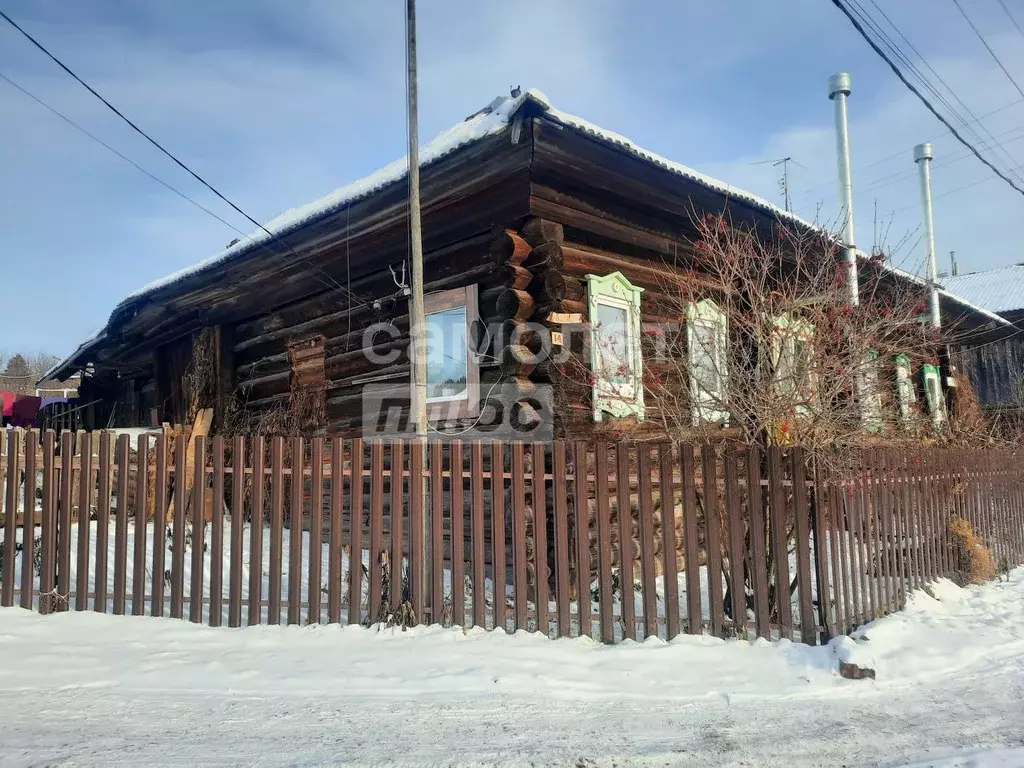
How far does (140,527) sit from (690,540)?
429cm

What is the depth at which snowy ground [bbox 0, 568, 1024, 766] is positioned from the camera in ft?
10.9

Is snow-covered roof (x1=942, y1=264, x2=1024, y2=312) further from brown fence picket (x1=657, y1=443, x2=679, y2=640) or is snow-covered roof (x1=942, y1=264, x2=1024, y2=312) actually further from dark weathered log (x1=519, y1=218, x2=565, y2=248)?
brown fence picket (x1=657, y1=443, x2=679, y2=640)

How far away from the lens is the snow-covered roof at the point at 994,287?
74.4 ft

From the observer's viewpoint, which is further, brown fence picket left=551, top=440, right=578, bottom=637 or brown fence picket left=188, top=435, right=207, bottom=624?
brown fence picket left=188, top=435, right=207, bottom=624

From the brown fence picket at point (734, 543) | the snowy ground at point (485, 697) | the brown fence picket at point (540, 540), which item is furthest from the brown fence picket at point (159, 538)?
the brown fence picket at point (734, 543)

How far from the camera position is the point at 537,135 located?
20.3 feet

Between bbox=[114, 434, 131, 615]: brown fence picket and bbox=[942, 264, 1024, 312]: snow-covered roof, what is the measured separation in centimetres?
2519

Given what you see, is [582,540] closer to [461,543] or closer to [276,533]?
[461,543]

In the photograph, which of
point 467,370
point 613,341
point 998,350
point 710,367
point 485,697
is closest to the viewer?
point 485,697

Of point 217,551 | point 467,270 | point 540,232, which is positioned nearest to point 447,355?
point 467,270

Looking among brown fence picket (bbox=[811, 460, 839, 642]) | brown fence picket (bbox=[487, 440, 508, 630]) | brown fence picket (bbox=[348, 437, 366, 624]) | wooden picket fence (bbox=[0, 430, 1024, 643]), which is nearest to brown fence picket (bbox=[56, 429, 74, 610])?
wooden picket fence (bbox=[0, 430, 1024, 643])

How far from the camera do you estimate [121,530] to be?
215 inches

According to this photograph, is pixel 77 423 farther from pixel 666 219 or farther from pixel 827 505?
pixel 827 505

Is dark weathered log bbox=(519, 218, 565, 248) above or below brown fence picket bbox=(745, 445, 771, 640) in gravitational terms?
above
